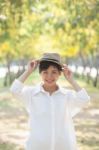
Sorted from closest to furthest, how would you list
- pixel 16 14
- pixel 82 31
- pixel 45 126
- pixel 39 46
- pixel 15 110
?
1. pixel 45 126
2. pixel 16 14
3. pixel 82 31
4. pixel 15 110
5. pixel 39 46

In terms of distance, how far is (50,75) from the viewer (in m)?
5.02

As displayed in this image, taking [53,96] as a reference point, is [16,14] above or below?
above

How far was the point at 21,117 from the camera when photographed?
1733 centimetres

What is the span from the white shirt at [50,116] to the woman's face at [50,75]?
3.5 inches

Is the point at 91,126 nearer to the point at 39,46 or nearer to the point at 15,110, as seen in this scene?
the point at 15,110

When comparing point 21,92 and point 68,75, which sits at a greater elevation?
point 68,75

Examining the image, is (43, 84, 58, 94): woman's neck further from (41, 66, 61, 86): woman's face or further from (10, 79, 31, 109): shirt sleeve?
(10, 79, 31, 109): shirt sleeve

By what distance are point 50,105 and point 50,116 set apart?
0.34 feet

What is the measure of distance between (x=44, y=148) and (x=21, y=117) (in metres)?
12.4

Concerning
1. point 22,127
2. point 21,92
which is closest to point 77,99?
point 21,92

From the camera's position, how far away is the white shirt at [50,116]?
4980mm

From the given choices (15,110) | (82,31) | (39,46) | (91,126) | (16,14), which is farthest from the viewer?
(39,46)

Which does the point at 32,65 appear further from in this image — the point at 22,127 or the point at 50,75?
the point at 22,127

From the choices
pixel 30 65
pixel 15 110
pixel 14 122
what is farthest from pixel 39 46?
pixel 30 65
